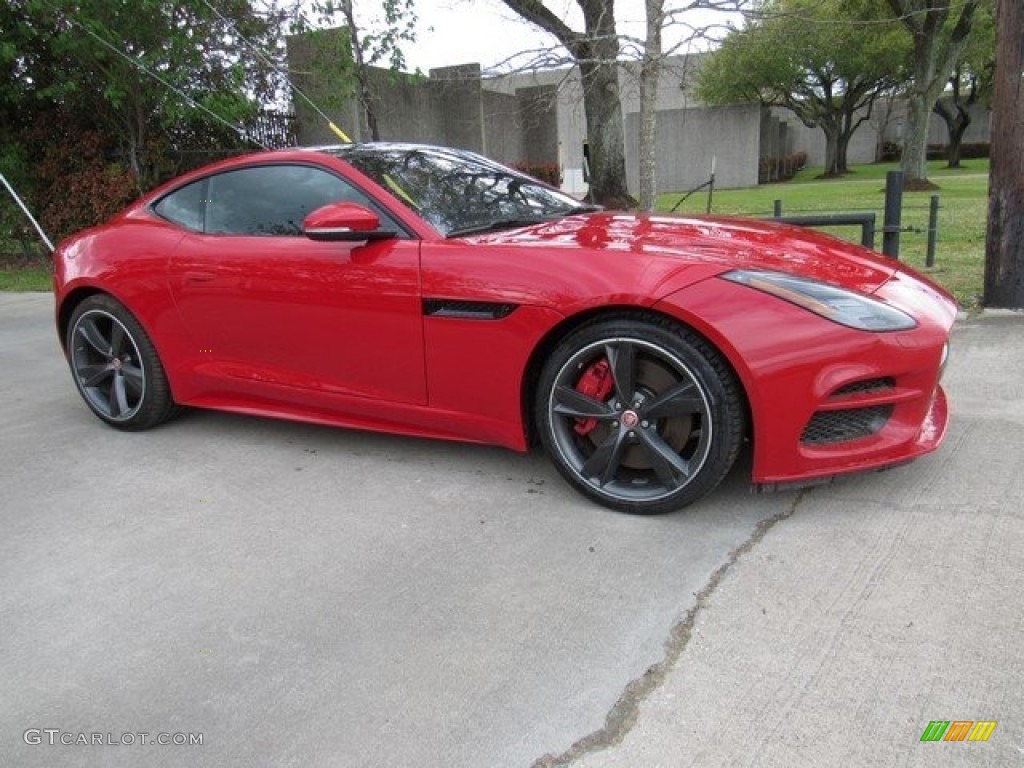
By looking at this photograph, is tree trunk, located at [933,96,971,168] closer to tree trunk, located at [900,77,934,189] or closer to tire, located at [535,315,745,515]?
tree trunk, located at [900,77,934,189]

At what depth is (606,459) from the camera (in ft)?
10.1

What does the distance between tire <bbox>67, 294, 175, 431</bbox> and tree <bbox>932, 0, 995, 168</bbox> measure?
90.9ft

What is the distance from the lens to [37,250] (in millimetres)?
12180

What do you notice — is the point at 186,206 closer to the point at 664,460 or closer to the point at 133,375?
the point at 133,375

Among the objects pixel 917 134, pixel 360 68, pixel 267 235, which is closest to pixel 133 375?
pixel 267 235

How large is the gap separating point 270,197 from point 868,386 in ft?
9.03

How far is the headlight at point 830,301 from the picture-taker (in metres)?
2.75

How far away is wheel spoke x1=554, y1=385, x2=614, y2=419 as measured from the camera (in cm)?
303

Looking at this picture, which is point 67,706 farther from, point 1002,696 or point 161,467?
point 1002,696

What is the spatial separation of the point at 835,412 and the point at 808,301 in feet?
1.31

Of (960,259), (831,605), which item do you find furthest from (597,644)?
(960,259)

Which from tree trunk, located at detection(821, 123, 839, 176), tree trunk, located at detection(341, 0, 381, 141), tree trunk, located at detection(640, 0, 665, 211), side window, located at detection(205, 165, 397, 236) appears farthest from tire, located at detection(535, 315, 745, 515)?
tree trunk, located at detection(821, 123, 839, 176)

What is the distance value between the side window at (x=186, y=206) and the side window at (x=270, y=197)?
60 mm

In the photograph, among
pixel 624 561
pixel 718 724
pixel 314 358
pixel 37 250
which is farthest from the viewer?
pixel 37 250
